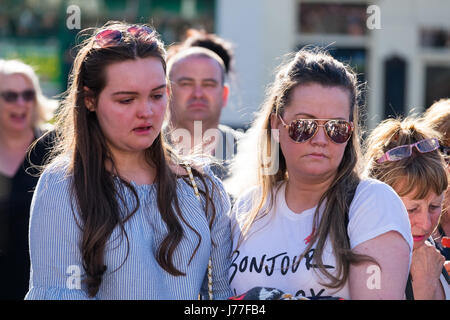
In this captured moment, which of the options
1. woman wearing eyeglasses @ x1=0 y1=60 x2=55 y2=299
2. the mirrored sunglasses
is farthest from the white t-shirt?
woman wearing eyeglasses @ x1=0 y1=60 x2=55 y2=299

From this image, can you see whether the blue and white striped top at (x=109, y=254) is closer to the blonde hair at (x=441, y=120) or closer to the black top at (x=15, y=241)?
the blonde hair at (x=441, y=120)

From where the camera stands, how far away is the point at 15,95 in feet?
15.2

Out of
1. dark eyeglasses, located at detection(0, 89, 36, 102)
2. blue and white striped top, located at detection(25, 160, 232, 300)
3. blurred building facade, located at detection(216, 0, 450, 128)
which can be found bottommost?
blue and white striped top, located at detection(25, 160, 232, 300)

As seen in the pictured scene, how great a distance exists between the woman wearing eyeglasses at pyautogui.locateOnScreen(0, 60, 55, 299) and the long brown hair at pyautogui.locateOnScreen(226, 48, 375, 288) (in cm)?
137

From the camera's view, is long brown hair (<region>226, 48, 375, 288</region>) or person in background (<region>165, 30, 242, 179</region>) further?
person in background (<region>165, 30, 242, 179</region>)

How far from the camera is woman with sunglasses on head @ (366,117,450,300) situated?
2867 millimetres

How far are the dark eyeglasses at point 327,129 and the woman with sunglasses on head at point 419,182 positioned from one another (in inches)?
19.0

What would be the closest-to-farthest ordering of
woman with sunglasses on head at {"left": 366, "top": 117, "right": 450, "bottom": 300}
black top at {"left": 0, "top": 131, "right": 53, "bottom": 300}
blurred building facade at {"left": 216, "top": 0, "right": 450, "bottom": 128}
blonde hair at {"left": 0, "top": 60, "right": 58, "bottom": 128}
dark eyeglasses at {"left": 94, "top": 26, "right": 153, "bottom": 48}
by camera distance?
dark eyeglasses at {"left": 94, "top": 26, "right": 153, "bottom": 48} → woman with sunglasses on head at {"left": 366, "top": 117, "right": 450, "bottom": 300} → black top at {"left": 0, "top": 131, "right": 53, "bottom": 300} → blonde hair at {"left": 0, "top": 60, "right": 58, "bottom": 128} → blurred building facade at {"left": 216, "top": 0, "right": 450, "bottom": 128}

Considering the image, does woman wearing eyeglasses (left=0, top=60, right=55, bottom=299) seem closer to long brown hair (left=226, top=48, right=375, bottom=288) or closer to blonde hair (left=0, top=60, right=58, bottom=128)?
blonde hair (left=0, top=60, right=58, bottom=128)

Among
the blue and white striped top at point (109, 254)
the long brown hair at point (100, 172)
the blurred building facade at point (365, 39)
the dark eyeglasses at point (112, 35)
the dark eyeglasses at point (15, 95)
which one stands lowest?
the blue and white striped top at point (109, 254)

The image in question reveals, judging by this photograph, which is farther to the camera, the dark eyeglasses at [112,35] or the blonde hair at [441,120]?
the blonde hair at [441,120]

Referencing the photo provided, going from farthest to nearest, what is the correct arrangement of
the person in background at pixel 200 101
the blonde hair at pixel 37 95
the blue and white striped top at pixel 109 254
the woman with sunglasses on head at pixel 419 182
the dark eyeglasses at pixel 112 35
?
the blonde hair at pixel 37 95 < the person in background at pixel 200 101 < the woman with sunglasses on head at pixel 419 182 < the dark eyeglasses at pixel 112 35 < the blue and white striped top at pixel 109 254

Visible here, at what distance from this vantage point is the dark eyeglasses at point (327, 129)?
2.56 metres

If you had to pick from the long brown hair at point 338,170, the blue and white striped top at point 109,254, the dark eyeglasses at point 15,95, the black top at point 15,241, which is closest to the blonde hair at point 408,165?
the long brown hair at point 338,170
